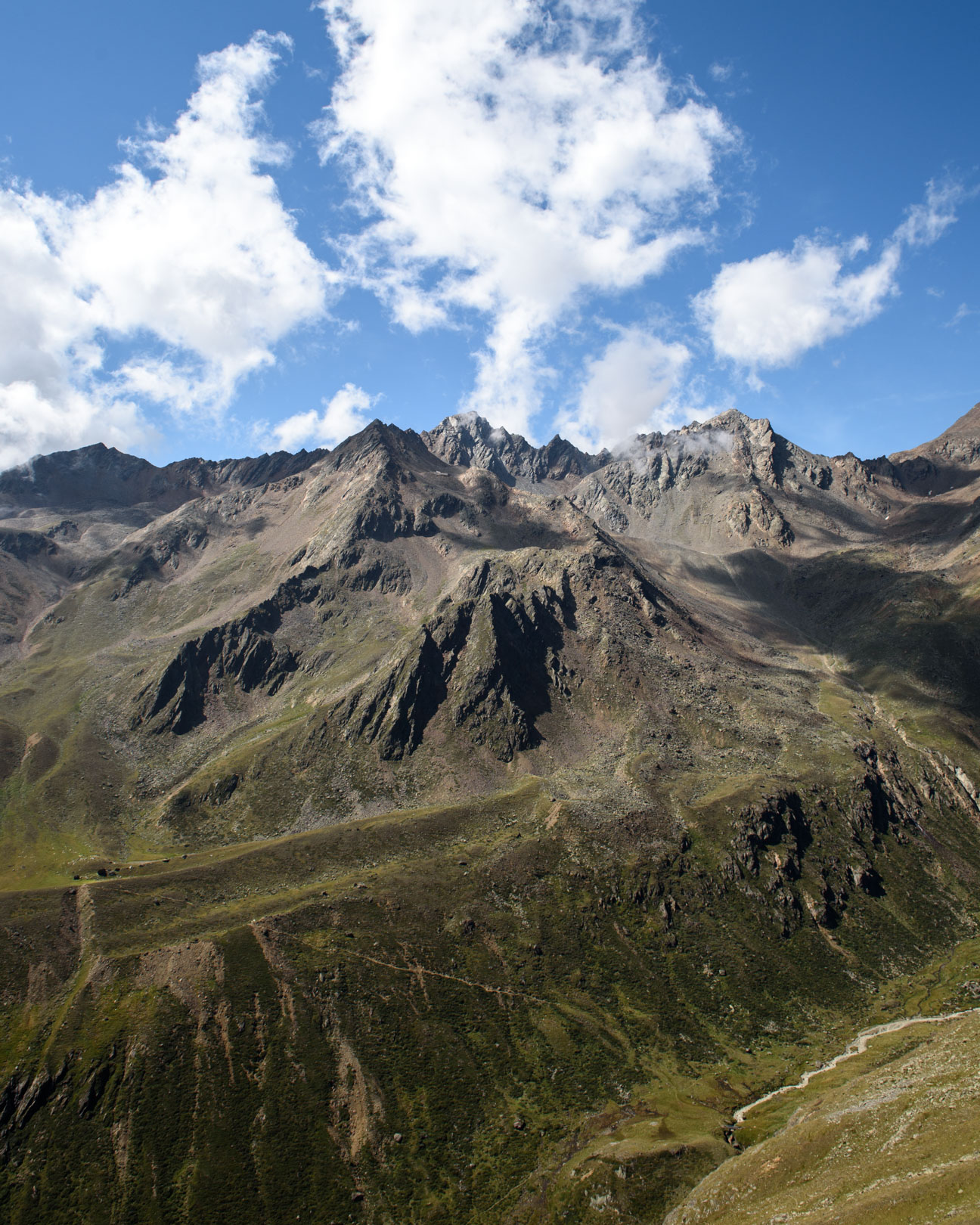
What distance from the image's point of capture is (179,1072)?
336 ft

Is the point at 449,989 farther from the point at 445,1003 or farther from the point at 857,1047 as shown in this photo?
the point at 857,1047

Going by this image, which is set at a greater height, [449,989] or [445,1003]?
[449,989]

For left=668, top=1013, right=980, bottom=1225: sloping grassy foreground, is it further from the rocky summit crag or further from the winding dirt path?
the winding dirt path

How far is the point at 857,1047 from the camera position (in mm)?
121688

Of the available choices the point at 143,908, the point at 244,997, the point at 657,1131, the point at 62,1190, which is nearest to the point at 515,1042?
the point at 657,1131

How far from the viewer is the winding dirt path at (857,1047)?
4178 inches

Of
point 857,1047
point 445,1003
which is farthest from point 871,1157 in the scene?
point 445,1003

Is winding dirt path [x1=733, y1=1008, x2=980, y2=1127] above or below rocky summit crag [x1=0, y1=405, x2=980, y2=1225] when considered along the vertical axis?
below

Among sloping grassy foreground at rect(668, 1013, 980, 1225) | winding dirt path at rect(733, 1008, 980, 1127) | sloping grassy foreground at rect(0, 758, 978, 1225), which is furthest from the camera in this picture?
winding dirt path at rect(733, 1008, 980, 1127)

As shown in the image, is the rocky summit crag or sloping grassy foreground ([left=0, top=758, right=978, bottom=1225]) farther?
the rocky summit crag

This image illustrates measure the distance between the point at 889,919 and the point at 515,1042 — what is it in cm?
10648

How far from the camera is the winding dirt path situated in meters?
106

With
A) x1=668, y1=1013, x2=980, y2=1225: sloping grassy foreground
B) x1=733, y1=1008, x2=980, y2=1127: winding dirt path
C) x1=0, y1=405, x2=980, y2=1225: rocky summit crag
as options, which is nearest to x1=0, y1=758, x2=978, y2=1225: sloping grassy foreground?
x1=0, y1=405, x2=980, y2=1225: rocky summit crag

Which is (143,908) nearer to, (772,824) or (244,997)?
(244,997)
